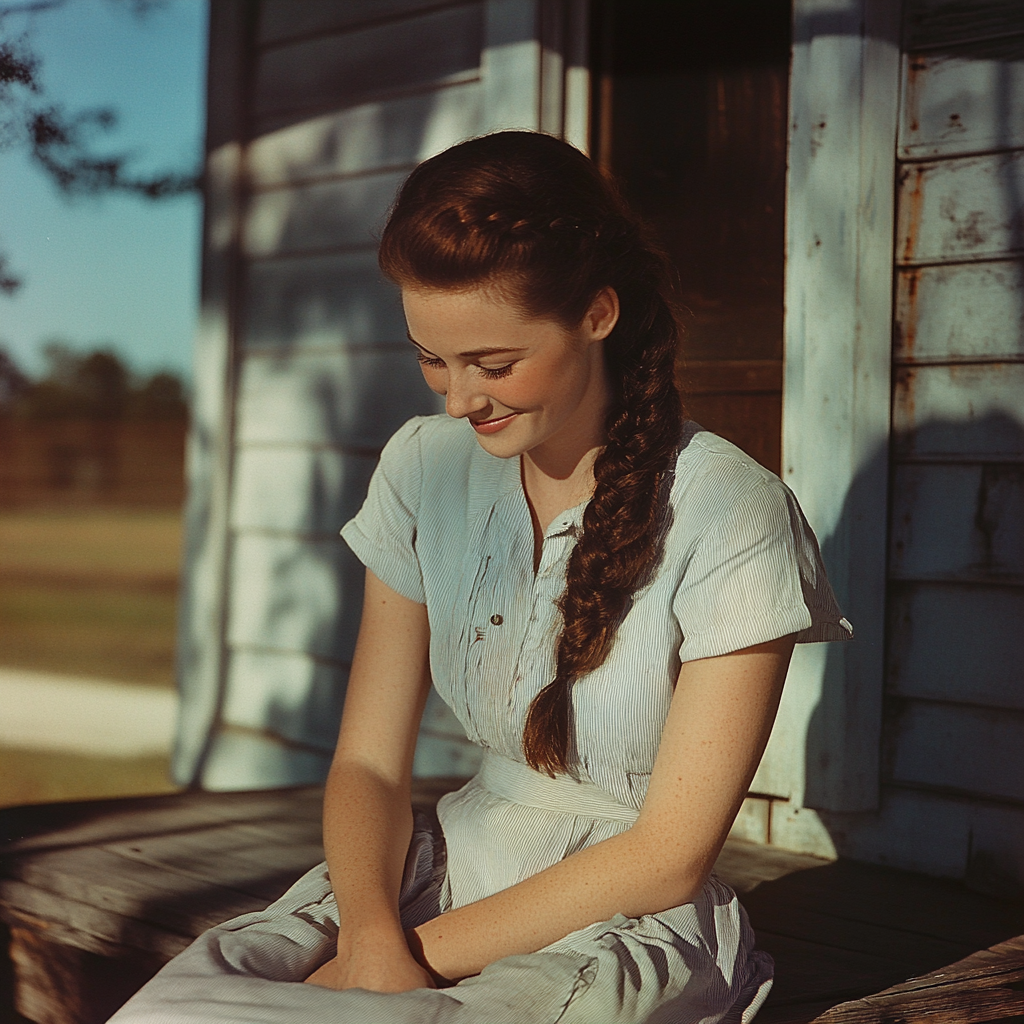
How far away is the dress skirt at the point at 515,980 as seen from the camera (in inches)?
56.5

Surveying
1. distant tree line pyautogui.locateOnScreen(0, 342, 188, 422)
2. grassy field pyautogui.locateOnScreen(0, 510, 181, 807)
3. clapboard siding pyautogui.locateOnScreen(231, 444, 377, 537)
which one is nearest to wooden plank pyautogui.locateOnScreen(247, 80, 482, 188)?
clapboard siding pyautogui.locateOnScreen(231, 444, 377, 537)

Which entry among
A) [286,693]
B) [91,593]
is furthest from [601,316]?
[91,593]

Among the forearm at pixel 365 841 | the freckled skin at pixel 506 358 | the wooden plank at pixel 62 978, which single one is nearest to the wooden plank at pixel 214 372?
the wooden plank at pixel 62 978

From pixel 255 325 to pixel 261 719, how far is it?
1.34m

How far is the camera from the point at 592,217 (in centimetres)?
168

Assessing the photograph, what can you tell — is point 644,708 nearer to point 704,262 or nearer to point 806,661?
point 806,661

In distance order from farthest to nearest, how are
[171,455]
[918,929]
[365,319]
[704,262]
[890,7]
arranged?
[171,455], [365,319], [704,262], [890,7], [918,929]

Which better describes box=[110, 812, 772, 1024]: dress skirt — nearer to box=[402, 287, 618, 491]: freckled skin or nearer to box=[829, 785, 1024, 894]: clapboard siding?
box=[402, 287, 618, 491]: freckled skin

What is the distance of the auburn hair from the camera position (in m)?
1.62

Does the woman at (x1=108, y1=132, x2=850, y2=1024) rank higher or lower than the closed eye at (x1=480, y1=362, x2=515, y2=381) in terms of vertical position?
lower

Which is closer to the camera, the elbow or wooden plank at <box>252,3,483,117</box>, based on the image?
the elbow

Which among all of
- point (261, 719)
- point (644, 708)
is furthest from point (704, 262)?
point (261, 719)

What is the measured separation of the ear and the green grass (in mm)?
5705

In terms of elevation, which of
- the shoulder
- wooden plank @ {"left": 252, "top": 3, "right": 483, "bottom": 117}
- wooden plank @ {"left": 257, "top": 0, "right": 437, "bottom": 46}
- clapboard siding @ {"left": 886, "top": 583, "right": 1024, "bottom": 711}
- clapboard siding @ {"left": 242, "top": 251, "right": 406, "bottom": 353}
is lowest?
clapboard siding @ {"left": 886, "top": 583, "right": 1024, "bottom": 711}
